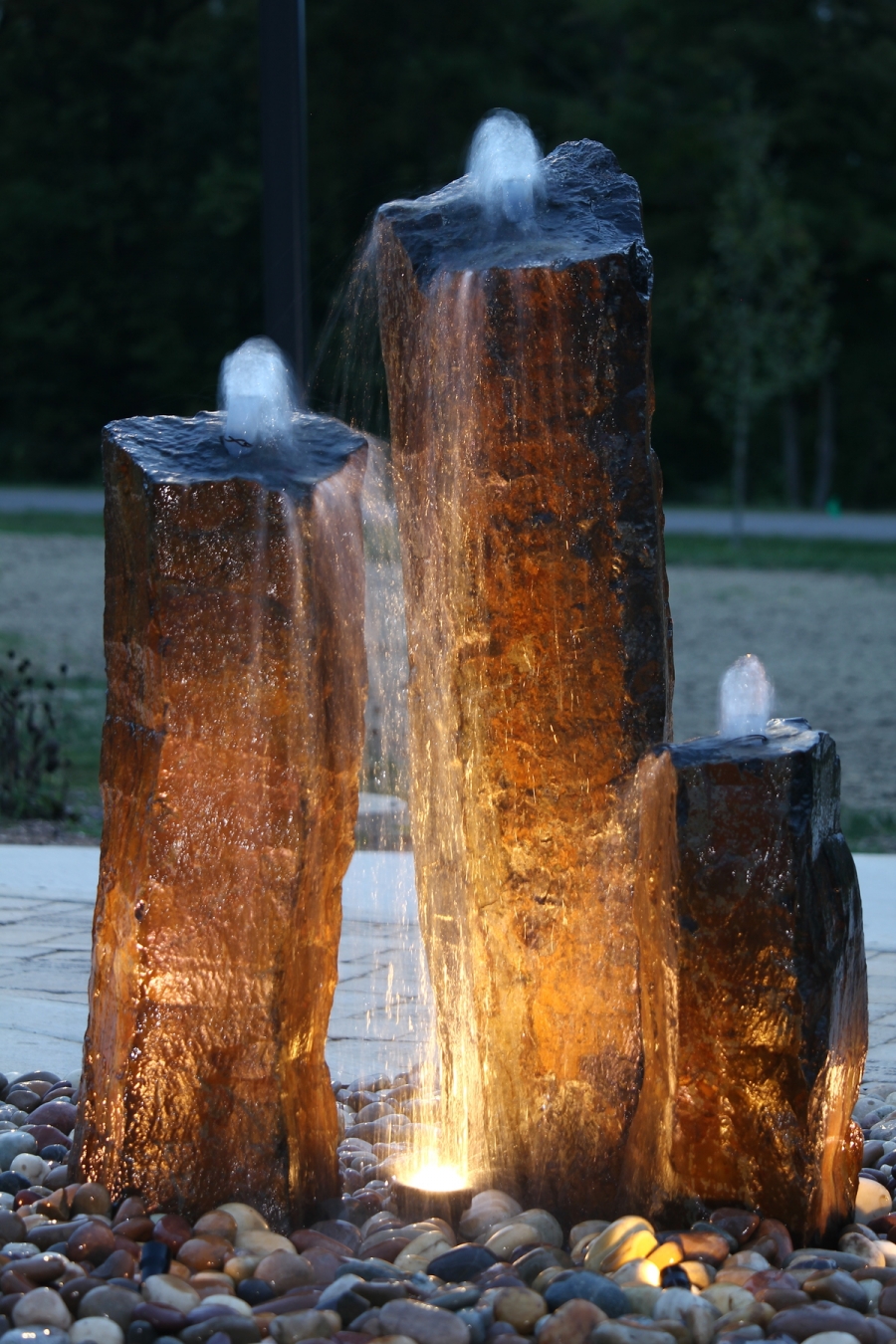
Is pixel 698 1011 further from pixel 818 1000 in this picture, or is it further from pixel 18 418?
pixel 18 418

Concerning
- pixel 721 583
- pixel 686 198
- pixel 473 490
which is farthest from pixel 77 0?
pixel 473 490

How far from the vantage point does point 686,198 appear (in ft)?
95.9

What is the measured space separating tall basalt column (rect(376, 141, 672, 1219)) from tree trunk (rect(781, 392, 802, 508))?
27.7 meters

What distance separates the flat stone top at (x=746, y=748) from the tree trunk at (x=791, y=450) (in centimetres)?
2780

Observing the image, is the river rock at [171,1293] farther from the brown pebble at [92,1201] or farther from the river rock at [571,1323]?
the river rock at [571,1323]

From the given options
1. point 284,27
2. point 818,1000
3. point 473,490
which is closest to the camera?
point 818,1000

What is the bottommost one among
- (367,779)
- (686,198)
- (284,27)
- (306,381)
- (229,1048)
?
(367,779)

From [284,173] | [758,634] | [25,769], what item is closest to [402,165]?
[758,634]

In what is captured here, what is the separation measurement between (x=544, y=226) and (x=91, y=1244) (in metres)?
2.00

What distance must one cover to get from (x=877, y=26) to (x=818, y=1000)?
96.3 feet

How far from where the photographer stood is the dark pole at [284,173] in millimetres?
5238

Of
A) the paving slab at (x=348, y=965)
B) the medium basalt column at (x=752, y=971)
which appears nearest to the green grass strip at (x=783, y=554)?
the paving slab at (x=348, y=965)

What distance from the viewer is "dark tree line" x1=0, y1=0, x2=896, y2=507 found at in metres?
28.6

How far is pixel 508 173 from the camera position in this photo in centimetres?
318
